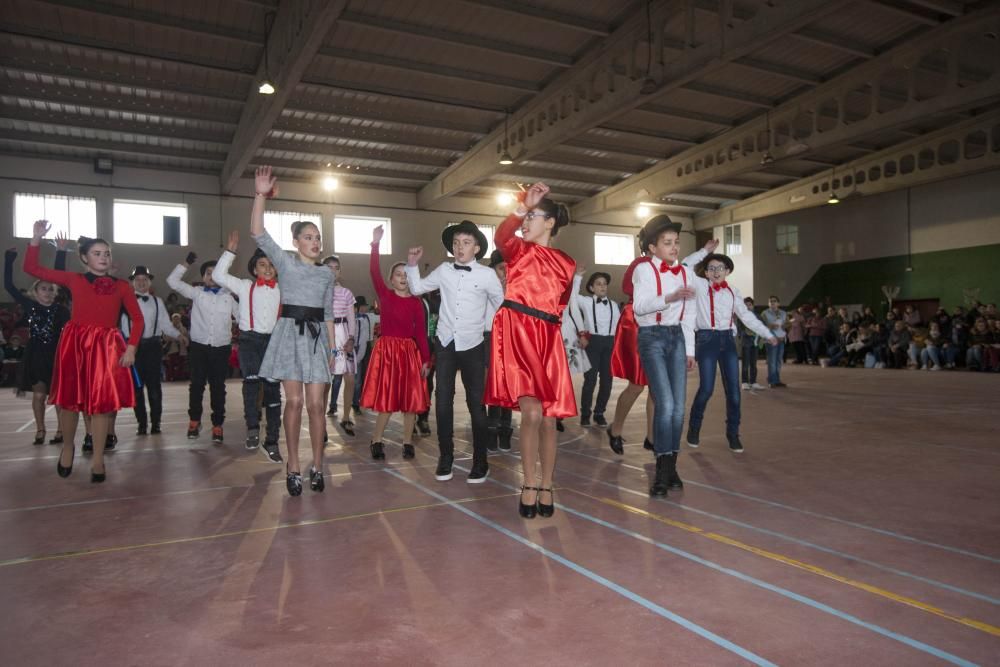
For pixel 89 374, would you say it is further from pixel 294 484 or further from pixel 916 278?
pixel 916 278

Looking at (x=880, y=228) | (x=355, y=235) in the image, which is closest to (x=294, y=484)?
(x=355, y=235)

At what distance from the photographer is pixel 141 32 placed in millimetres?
11812

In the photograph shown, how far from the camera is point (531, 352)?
347 cm

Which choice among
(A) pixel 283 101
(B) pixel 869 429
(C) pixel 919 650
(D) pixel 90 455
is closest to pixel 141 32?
(A) pixel 283 101

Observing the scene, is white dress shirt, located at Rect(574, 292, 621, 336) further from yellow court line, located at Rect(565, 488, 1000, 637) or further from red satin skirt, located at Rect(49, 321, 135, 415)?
red satin skirt, located at Rect(49, 321, 135, 415)

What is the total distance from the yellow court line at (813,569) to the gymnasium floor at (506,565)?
0.05 feet

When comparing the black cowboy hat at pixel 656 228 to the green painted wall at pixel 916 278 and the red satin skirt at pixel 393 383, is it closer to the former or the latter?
the red satin skirt at pixel 393 383

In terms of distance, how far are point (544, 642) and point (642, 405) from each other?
7445 mm

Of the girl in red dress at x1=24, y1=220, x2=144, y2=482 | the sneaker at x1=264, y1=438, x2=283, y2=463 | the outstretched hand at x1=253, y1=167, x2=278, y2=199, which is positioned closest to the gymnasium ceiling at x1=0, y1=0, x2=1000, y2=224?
the girl in red dress at x1=24, y1=220, x2=144, y2=482

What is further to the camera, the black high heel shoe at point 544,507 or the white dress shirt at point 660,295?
the white dress shirt at point 660,295

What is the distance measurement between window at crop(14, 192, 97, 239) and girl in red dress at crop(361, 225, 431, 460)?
607 inches

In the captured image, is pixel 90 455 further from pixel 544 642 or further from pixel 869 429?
pixel 869 429

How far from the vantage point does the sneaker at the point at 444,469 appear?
14.4ft

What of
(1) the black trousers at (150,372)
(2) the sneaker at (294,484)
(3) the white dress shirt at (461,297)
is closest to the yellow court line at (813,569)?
(3) the white dress shirt at (461,297)
